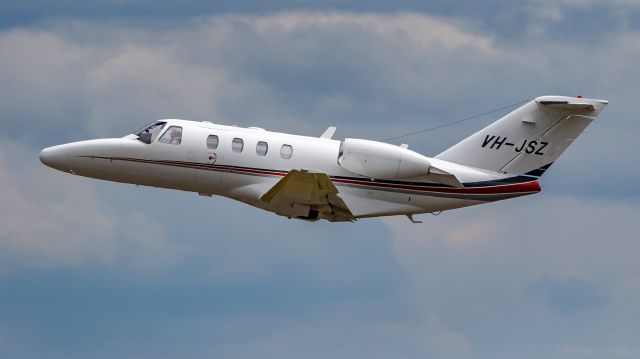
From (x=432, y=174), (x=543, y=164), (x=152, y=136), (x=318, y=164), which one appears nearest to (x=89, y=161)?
(x=152, y=136)

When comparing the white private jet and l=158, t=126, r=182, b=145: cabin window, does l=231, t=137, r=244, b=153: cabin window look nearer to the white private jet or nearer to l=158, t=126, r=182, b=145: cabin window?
the white private jet

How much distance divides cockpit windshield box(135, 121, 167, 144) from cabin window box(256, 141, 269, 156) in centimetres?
317

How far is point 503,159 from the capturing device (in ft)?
164

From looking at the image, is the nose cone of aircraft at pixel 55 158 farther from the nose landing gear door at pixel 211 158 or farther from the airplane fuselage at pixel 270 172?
the nose landing gear door at pixel 211 158

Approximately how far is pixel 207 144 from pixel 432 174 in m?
6.99

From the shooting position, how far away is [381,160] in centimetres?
4859

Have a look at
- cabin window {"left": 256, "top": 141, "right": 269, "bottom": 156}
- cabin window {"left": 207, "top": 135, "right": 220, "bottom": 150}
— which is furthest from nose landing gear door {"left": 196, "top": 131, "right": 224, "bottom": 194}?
cabin window {"left": 256, "top": 141, "right": 269, "bottom": 156}

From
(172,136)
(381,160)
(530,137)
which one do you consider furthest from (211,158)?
(530,137)

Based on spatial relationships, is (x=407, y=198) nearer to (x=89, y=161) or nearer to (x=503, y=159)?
(x=503, y=159)

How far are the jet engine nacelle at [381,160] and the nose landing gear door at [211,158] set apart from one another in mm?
3855

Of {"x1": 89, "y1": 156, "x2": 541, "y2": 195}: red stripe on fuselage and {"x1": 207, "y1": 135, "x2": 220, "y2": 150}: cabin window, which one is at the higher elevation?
{"x1": 207, "y1": 135, "x2": 220, "y2": 150}: cabin window

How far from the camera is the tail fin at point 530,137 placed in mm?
49156

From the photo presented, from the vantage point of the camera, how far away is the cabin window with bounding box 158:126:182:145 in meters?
50.2

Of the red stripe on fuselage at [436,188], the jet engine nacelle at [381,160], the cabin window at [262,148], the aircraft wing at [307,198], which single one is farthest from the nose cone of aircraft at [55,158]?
the jet engine nacelle at [381,160]
